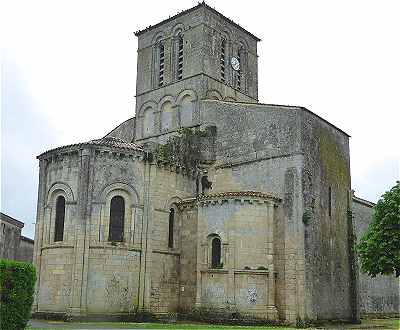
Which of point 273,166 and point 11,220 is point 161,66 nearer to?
point 273,166

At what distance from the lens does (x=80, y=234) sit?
2531 centimetres

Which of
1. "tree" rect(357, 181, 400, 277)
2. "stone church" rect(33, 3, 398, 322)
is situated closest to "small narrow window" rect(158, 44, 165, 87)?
"stone church" rect(33, 3, 398, 322)

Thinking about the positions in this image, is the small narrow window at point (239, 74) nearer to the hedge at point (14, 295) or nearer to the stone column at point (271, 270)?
the stone column at point (271, 270)

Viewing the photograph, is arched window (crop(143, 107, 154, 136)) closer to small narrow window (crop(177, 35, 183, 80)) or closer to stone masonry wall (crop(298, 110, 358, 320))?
small narrow window (crop(177, 35, 183, 80))

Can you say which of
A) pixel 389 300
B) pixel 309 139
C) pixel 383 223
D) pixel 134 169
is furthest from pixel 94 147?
pixel 389 300

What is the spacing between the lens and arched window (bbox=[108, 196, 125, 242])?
26.1 m

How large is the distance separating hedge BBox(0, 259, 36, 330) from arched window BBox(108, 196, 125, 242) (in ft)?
36.0

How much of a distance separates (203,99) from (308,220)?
10.8m

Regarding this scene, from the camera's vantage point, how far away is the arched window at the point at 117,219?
85.8ft

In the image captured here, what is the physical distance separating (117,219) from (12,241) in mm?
18312

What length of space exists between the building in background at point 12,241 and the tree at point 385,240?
85.0ft

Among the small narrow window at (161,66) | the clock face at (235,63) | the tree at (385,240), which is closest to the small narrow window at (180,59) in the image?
the small narrow window at (161,66)

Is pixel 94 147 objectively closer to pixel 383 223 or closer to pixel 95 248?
pixel 95 248

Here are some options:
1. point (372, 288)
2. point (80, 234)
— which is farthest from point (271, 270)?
point (372, 288)
